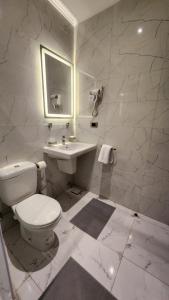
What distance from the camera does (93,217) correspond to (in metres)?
1.65

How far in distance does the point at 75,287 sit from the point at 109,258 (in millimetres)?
371

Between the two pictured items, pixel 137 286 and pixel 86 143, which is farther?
pixel 86 143

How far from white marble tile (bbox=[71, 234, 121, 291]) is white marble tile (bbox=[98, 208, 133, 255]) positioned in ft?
0.25

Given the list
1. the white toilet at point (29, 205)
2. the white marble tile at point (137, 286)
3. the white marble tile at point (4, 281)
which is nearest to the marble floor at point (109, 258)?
the white marble tile at point (137, 286)

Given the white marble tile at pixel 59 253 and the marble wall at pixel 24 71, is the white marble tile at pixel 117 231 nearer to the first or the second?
the white marble tile at pixel 59 253

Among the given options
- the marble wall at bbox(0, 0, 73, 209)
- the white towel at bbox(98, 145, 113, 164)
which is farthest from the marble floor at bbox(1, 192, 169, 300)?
the marble wall at bbox(0, 0, 73, 209)

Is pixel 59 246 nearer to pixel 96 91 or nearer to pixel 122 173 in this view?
pixel 122 173

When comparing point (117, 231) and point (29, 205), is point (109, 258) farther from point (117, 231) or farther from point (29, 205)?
point (29, 205)

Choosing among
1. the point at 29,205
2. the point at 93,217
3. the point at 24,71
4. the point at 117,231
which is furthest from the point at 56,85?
the point at 117,231

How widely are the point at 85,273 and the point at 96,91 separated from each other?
1.94 meters

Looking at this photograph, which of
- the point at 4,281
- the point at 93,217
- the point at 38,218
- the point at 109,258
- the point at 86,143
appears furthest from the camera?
the point at 86,143

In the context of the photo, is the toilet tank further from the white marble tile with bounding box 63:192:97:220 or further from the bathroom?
the white marble tile with bounding box 63:192:97:220

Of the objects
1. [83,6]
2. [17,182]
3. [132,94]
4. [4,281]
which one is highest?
[83,6]

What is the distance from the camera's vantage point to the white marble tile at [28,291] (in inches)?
34.6
